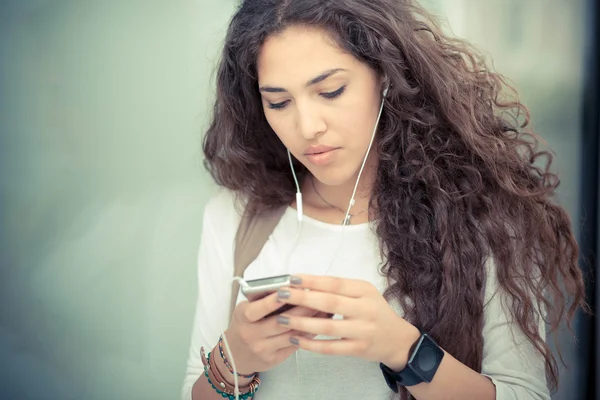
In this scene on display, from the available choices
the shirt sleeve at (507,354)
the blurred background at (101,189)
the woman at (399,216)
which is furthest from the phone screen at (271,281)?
the blurred background at (101,189)

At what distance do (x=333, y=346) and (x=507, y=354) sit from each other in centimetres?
45

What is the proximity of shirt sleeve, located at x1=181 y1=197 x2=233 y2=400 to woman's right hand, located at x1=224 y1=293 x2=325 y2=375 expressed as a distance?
286 millimetres

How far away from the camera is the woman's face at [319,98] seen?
1083mm

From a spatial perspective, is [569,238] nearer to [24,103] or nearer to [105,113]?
[105,113]

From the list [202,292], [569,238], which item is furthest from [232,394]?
[569,238]

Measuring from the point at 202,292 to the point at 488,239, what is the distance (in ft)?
2.39

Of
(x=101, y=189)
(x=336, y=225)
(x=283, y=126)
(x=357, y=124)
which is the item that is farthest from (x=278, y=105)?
(x=101, y=189)

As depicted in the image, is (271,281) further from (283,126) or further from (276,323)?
(283,126)

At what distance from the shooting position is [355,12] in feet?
3.68

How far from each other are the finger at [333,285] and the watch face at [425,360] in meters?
0.18

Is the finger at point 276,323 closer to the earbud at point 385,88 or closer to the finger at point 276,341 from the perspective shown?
the finger at point 276,341

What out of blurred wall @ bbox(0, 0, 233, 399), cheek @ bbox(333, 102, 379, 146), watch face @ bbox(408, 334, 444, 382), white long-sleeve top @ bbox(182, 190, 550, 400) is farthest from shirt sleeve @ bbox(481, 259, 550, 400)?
blurred wall @ bbox(0, 0, 233, 399)

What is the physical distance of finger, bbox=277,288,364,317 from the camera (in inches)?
33.1

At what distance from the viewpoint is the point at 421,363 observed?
39.0 inches
